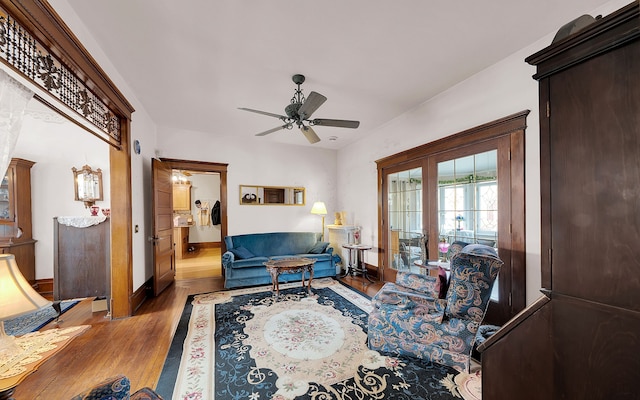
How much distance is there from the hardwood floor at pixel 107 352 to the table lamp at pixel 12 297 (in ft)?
3.24

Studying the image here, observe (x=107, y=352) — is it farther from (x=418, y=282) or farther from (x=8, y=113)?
(x=418, y=282)

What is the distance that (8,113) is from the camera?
61.0 inches

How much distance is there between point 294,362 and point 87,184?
4212 millimetres

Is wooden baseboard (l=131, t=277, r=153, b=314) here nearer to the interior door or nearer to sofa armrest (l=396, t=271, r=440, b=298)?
the interior door

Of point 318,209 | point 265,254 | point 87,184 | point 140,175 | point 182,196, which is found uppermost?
point 140,175

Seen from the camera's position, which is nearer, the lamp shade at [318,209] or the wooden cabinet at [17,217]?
the wooden cabinet at [17,217]

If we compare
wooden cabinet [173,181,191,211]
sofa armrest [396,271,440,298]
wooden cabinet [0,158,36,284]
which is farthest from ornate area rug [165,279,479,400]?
wooden cabinet [173,181,191,211]

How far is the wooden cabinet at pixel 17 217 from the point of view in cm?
367

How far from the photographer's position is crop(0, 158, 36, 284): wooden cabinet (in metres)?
3.67

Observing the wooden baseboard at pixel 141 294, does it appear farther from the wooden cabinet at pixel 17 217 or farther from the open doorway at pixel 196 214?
the open doorway at pixel 196 214

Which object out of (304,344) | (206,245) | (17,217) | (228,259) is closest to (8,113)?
(304,344)

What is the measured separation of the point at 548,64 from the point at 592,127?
269 mm

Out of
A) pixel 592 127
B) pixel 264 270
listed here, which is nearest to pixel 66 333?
pixel 592 127

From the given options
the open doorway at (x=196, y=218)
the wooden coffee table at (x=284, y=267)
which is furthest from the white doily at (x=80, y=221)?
the open doorway at (x=196, y=218)
